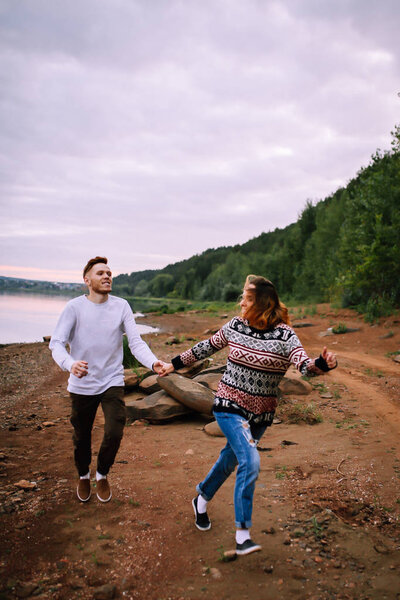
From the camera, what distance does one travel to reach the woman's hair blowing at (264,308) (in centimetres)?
341

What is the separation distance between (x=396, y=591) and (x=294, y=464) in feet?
8.17

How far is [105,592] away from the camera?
2.93 metres

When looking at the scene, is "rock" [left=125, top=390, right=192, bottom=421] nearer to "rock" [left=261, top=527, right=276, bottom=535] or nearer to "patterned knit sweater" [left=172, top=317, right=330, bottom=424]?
"rock" [left=261, top=527, right=276, bottom=535]

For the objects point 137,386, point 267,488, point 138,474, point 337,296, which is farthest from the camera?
point 337,296

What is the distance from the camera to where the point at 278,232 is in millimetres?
102688

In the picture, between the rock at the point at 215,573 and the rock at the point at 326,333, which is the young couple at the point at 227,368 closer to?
the rock at the point at 215,573

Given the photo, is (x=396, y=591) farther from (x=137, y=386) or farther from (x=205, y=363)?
(x=205, y=363)

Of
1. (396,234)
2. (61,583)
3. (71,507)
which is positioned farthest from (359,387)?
(396,234)

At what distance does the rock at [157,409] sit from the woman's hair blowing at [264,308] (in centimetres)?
474

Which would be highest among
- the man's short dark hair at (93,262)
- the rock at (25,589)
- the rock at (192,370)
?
the man's short dark hair at (93,262)

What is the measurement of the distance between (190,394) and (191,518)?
3.58 meters

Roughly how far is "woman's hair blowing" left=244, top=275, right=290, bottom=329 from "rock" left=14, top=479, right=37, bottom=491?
3316 mm

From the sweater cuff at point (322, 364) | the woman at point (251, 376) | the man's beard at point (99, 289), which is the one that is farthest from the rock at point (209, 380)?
the sweater cuff at point (322, 364)

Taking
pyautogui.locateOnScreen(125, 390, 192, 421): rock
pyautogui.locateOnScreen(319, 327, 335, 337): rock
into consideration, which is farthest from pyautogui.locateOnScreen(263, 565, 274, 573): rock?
pyautogui.locateOnScreen(319, 327, 335, 337): rock
